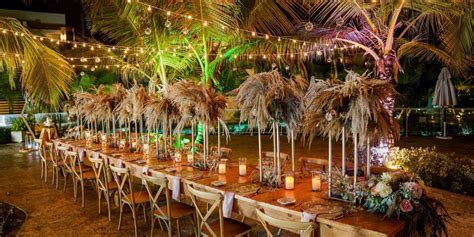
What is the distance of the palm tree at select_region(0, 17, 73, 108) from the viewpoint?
455 centimetres

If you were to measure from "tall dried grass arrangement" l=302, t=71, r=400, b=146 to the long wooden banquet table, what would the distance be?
0.59 metres

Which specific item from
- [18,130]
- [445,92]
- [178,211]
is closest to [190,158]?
[178,211]

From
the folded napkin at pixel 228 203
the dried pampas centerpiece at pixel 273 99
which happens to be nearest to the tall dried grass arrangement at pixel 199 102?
the dried pampas centerpiece at pixel 273 99

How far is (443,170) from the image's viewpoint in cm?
553

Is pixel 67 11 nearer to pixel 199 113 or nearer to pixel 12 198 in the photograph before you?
pixel 12 198

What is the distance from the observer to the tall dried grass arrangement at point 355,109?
2.75m

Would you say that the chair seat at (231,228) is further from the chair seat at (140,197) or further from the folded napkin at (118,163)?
the folded napkin at (118,163)

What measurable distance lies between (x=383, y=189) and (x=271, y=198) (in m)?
0.95

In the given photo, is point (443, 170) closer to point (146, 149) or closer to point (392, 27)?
point (392, 27)

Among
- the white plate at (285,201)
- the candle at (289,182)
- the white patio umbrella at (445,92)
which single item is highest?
the white patio umbrella at (445,92)

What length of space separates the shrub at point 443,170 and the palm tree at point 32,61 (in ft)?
18.4

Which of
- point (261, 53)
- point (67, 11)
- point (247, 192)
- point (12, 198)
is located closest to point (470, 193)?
point (247, 192)

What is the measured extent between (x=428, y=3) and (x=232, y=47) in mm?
3616

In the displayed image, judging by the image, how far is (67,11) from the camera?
19.5 metres
